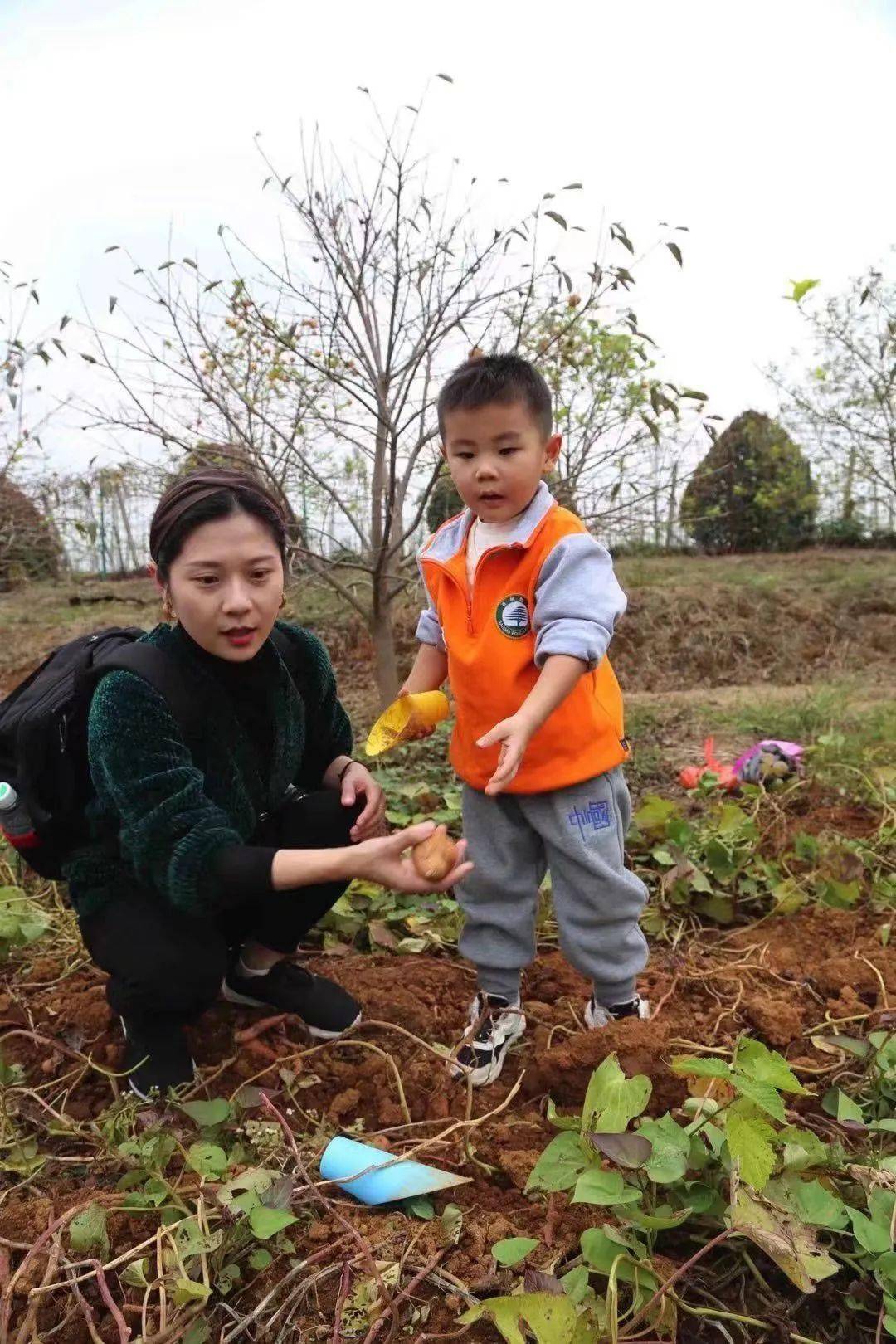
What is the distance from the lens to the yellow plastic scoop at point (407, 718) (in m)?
1.75

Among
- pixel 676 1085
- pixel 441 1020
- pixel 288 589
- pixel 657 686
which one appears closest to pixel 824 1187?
pixel 676 1085

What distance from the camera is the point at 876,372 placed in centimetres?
852

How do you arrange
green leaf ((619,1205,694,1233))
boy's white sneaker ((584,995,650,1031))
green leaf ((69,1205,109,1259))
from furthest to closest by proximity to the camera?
boy's white sneaker ((584,995,650,1031))
green leaf ((69,1205,109,1259))
green leaf ((619,1205,694,1233))

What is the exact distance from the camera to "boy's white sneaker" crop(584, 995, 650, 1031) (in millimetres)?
1847

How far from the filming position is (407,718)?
1745 mm

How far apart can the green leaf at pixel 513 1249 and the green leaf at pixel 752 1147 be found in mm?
292

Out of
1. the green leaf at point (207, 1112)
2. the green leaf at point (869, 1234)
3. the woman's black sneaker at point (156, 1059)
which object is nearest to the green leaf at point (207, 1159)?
the green leaf at point (207, 1112)

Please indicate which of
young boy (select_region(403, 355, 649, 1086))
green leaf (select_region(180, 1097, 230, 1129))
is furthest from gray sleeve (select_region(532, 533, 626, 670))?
green leaf (select_region(180, 1097, 230, 1129))

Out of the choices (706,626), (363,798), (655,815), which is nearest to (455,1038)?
(363,798)

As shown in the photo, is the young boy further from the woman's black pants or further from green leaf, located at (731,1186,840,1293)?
green leaf, located at (731,1186,840,1293)

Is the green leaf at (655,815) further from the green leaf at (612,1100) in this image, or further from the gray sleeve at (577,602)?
the green leaf at (612,1100)

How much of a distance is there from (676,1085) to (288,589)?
2.53m

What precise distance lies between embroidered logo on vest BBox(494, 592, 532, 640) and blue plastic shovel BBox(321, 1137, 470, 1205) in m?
0.90

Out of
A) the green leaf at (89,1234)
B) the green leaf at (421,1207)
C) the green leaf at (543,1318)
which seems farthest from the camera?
the green leaf at (421,1207)
